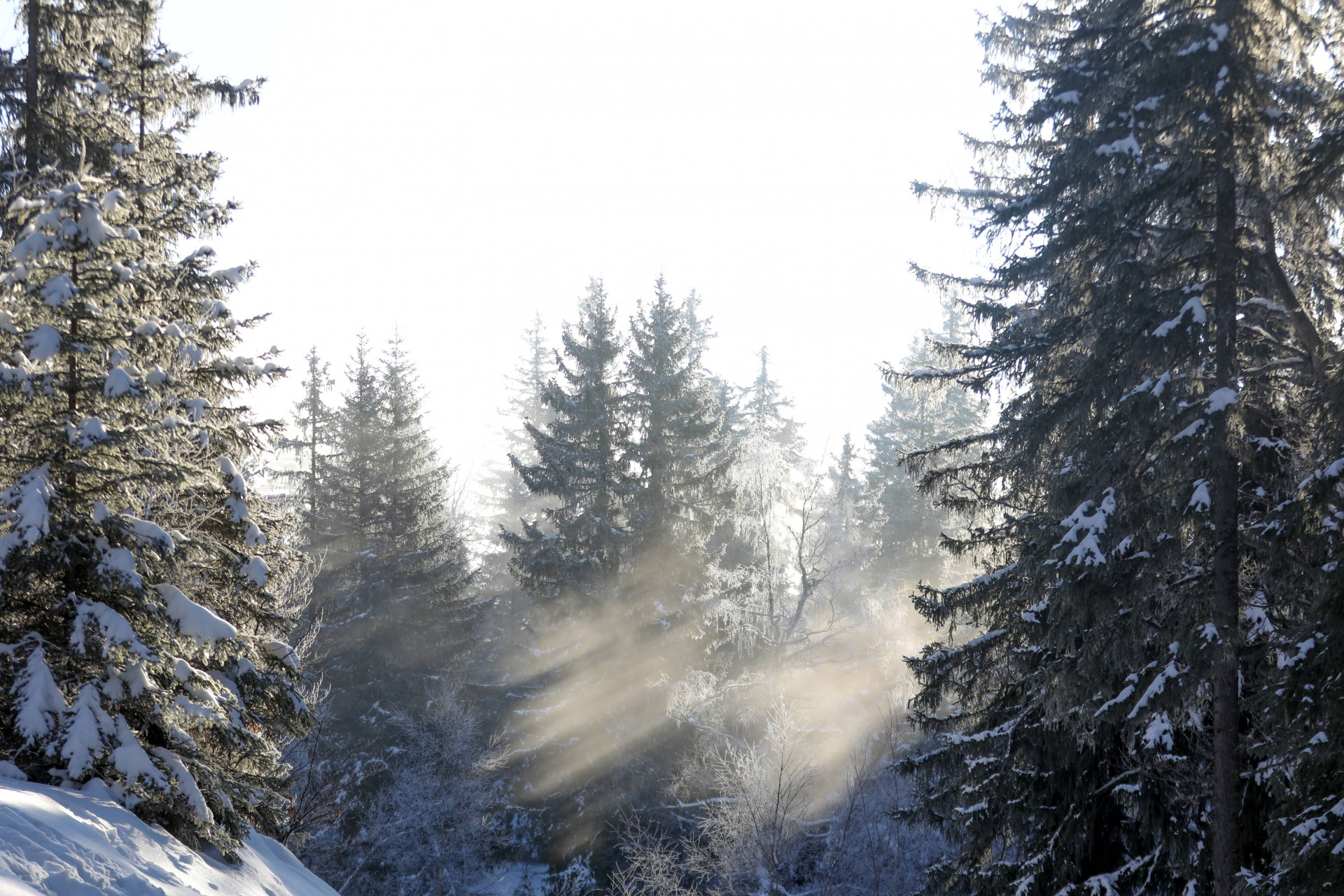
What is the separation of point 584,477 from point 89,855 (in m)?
19.7

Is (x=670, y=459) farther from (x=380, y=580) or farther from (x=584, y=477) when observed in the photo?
(x=380, y=580)

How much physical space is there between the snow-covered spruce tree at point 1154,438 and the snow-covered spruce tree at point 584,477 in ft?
49.9

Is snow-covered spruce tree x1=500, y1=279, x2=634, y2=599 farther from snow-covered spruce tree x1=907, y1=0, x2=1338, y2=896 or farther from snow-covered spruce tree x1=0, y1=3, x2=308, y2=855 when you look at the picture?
snow-covered spruce tree x1=907, y1=0, x2=1338, y2=896

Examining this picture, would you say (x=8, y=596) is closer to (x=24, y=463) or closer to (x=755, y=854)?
(x=24, y=463)

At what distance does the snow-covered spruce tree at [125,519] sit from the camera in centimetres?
695

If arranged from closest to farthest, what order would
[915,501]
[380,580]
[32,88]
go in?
[32,88] < [380,580] < [915,501]

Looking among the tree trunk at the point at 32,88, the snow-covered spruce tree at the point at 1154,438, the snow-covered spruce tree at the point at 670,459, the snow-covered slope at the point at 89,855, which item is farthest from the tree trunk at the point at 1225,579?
the snow-covered spruce tree at the point at 670,459

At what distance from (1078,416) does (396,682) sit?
25.7 metres

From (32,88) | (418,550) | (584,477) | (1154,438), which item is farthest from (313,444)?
(1154,438)

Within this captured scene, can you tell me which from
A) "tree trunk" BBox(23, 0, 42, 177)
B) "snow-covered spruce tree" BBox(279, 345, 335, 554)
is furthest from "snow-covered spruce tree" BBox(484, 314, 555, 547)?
"tree trunk" BBox(23, 0, 42, 177)

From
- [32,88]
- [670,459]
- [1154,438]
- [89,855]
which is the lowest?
[89,855]

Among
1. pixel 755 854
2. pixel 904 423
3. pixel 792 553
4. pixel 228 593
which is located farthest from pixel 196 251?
pixel 904 423

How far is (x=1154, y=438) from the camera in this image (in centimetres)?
857

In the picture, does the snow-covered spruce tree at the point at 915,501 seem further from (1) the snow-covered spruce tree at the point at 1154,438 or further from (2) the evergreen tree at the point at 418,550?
(1) the snow-covered spruce tree at the point at 1154,438
